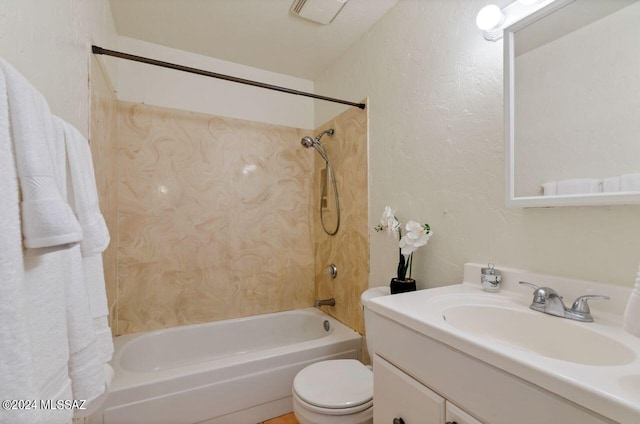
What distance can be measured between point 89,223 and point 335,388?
1.13 metres

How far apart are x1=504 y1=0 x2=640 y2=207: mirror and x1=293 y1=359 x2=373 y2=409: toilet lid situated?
0.98 meters

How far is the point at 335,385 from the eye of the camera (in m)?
1.27

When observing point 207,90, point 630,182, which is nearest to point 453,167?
point 630,182

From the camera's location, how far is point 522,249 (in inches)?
38.6

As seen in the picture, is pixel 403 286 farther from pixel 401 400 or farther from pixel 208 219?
pixel 208 219

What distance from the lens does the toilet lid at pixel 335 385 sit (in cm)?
116

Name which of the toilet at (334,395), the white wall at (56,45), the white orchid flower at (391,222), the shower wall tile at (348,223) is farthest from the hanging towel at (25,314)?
the shower wall tile at (348,223)

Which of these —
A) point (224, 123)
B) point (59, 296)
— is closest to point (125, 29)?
point (224, 123)

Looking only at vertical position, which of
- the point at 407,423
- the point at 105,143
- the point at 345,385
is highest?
the point at 105,143

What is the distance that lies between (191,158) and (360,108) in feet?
4.18

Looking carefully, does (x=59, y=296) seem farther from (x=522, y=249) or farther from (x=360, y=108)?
(x=360, y=108)

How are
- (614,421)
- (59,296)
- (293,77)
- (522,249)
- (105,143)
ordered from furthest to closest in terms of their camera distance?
(293,77), (105,143), (522,249), (59,296), (614,421)

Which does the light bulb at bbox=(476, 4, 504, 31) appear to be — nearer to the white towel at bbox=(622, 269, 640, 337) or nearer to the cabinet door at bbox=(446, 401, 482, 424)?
the white towel at bbox=(622, 269, 640, 337)

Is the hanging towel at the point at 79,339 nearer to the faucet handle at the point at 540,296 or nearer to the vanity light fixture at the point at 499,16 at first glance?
the faucet handle at the point at 540,296
